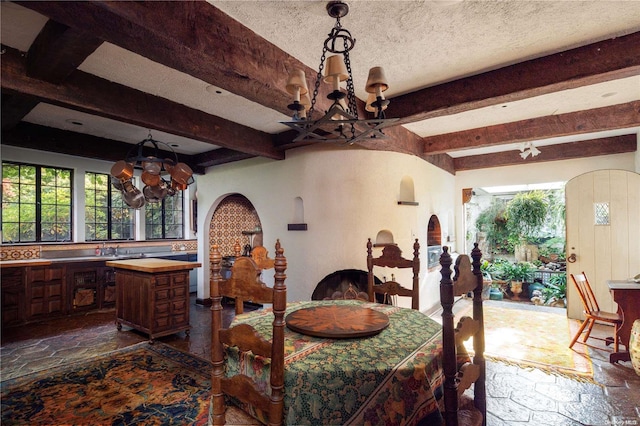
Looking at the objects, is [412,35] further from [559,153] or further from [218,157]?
[559,153]

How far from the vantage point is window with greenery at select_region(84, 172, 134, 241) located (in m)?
5.57

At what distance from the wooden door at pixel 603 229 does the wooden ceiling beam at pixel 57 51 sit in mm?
5879

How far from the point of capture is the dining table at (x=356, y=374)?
46.1 inches

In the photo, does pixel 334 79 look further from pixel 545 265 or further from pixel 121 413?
pixel 545 265

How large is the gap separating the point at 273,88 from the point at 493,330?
3915mm

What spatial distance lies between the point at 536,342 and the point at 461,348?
122 inches

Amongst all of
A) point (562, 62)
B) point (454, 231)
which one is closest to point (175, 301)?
point (562, 62)

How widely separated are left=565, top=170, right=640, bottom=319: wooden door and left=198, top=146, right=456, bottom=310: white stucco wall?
2153 mm

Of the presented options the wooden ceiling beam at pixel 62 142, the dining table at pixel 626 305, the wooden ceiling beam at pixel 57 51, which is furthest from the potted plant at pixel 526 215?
the wooden ceiling beam at pixel 57 51

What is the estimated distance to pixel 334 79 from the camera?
66.6 inches

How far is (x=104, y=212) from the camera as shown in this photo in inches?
227

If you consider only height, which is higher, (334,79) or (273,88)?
(273,88)

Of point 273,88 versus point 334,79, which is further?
point 273,88

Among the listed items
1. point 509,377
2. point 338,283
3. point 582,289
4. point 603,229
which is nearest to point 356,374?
point 509,377
